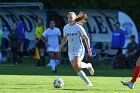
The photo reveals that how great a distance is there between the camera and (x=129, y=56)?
28.8 meters

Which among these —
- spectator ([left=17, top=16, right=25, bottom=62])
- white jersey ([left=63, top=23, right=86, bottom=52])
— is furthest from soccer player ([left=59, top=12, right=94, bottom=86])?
spectator ([left=17, top=16, right=25, bottom=62])

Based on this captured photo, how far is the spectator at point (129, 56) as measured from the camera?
93.9 ft

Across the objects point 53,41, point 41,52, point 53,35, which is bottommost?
point 41,52

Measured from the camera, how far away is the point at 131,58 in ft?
94.4

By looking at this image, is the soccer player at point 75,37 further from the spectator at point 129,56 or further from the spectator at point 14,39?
the spectator at point 14,39

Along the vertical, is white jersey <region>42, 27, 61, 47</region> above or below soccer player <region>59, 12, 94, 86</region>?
below

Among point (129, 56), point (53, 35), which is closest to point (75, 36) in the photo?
point (53, 35)

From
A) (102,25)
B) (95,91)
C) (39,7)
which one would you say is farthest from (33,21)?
(95,91)

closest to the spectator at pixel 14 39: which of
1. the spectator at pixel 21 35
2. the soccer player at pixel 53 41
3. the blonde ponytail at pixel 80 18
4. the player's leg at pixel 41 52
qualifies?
the spectator at pixel 21 35

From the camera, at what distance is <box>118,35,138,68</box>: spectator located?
28.6 metres

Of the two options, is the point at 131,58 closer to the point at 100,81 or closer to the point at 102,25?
the point at 102,25

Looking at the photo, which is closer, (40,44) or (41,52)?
(41,52)

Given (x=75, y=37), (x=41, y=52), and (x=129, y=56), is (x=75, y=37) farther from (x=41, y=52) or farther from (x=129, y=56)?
(x=41, y=52)

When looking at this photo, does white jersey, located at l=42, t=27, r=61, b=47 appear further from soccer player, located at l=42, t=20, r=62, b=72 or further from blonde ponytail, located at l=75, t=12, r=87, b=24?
blonde ponytail, located at l=75, t=12, r=87, b=24
